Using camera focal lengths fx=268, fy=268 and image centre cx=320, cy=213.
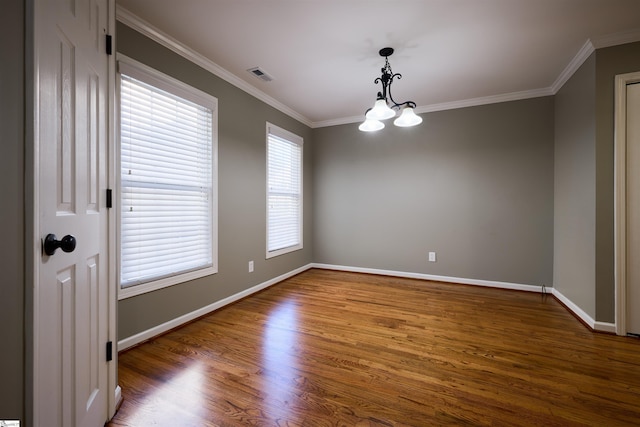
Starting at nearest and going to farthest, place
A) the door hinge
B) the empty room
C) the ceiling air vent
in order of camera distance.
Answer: the empty room → the door hinge → the ceiling air vent

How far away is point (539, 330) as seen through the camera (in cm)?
244

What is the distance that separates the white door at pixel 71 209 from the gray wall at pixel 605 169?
12.2 feet


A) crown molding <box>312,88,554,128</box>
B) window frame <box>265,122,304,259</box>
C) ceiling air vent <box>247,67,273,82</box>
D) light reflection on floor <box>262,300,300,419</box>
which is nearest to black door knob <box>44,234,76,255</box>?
light reflection on floor <box>262,300,300,419</box>

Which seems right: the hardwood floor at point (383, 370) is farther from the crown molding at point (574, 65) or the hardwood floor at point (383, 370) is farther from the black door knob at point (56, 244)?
the crown molding at point (574, 65)

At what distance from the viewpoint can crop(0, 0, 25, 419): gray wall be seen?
29.2 inches

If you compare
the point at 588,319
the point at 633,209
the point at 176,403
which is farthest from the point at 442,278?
the point at 176,403

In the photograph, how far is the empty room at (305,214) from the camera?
3.32 ft

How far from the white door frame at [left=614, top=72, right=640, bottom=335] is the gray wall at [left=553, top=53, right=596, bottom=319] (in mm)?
140

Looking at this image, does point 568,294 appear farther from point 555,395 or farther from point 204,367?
point 204,367

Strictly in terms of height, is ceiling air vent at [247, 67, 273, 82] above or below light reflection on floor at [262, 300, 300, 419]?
above

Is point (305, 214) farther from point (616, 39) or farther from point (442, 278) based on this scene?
point (616, 39)

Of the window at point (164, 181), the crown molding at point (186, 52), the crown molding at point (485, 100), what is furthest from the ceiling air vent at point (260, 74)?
the crown molding at point (485, 100)

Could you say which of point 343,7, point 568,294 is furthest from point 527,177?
point 343,7

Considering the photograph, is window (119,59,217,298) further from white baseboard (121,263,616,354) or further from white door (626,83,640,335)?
white door (626,83,640,335)
